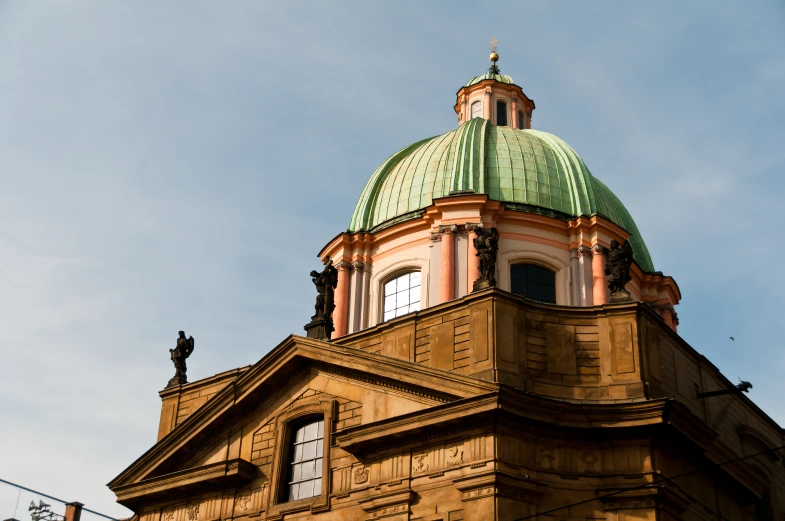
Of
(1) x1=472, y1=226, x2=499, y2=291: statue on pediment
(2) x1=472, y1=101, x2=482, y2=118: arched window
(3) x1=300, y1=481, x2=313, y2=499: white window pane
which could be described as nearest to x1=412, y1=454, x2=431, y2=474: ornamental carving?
(3) x1=300, y1=481, x2=313, y2=499: white window pane

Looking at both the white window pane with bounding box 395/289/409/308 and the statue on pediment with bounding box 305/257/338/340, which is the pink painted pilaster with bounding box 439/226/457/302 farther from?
the statue on pediment with bounding box 305/257/338/340

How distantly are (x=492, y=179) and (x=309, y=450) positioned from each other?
13438mm

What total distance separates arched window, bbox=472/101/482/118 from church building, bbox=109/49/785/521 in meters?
7.33

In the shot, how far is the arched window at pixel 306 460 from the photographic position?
27594 mm

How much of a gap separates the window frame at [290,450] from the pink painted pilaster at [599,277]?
10.9m

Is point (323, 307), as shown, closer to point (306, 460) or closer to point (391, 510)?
point (306, 460)

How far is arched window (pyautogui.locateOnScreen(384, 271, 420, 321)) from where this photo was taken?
35.2 metres

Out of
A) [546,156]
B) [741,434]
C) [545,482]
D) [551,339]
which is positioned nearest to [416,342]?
[551,339]

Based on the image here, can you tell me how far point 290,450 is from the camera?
28.6 m

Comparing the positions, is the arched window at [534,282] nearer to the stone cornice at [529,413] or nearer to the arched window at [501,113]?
the arched window at [501,113]

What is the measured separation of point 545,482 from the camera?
24.3m

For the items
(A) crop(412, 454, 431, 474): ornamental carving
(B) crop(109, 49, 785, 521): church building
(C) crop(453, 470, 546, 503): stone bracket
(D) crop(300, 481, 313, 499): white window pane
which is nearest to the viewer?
(C) crop(453, 470, 546, 503): stone bracket

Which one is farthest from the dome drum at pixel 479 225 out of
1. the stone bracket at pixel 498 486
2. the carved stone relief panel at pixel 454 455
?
the stone bracket at pixel 498 486

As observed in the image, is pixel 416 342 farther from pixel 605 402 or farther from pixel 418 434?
pixel 605 402
